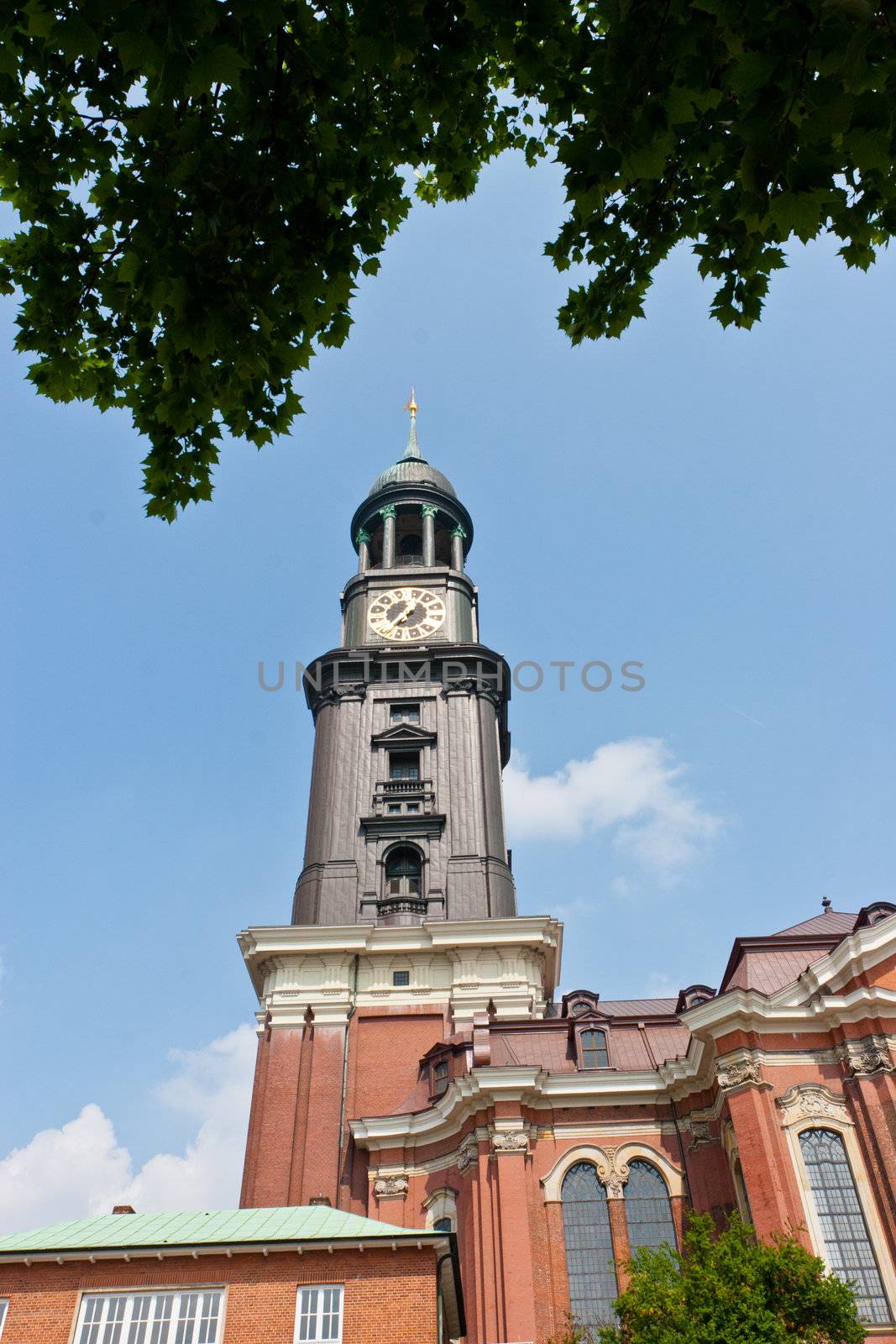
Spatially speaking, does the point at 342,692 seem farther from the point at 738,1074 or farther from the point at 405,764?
the point at 738,1074

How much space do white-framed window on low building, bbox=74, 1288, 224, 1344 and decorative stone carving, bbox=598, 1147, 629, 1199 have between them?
13.3 meters

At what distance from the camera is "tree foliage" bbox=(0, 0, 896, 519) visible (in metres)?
6.27

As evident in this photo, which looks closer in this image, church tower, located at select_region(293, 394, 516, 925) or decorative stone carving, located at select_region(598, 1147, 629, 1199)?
decorative stone carving, located at select_region(598, 1147, 629, 1199)

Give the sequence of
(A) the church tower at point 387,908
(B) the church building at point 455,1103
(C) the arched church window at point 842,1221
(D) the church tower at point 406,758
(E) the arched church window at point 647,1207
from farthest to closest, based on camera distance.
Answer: (D) the church tower at point 406,758, (A) the church tower at point 387,908, (E) the arched church window at point 647,1207, (C) the arched church window at point 842,1221, (B) the church building at point 455,1103

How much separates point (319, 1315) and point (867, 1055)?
49.6ft

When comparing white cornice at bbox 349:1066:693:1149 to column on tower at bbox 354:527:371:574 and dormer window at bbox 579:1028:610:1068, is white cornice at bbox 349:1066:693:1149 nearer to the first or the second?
dormer window at bbox 579:1028:610:1068

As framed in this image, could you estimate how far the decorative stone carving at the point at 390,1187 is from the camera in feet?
105

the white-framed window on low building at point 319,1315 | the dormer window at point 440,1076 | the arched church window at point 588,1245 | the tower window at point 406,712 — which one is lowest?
the white-framed window on low building at point 319,1315

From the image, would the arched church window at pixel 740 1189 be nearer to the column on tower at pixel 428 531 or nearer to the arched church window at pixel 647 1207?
the arched church window at pixel 647 1207

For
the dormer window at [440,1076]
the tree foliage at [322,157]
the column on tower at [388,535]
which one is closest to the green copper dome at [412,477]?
the column on tower at [388,535]

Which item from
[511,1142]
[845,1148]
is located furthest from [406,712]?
[845,1148]

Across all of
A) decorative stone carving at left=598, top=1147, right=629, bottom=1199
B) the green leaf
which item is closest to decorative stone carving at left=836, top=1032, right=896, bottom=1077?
decorative stone carving at left=598, top=1147, right=629, bottom=1199

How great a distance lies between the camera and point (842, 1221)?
25812mm

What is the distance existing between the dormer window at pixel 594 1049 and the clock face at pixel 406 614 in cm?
2282
